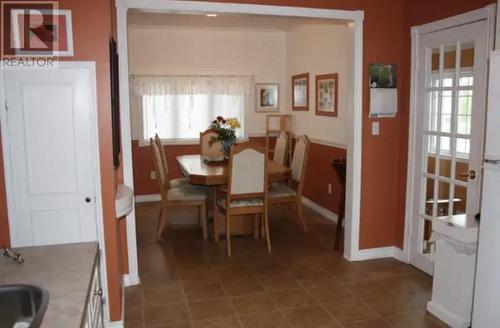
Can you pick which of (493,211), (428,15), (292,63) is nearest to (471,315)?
(493,211)

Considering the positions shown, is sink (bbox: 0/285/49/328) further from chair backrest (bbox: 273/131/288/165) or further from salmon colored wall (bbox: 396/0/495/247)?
chair backrest (bbox: 273/131/288/165)

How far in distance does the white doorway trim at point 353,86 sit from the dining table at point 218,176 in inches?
31.3

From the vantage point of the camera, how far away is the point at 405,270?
3816 millimetres

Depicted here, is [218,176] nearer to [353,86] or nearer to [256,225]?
[256,225]

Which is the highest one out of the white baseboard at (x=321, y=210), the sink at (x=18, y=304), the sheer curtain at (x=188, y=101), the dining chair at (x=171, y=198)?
the sheer curtain at (x=188, y=101)

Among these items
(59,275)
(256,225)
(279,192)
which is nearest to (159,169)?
(256,225)

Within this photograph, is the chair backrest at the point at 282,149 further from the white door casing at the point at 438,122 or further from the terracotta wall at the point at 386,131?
the white door casing at the point at 438,122

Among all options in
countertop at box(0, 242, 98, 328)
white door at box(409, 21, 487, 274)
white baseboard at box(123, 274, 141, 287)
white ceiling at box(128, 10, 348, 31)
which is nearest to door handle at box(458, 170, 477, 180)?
white door at box(409, 21, 487, 274)

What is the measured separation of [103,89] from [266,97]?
439cm

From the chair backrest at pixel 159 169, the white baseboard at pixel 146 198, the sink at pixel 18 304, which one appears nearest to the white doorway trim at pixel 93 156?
the sink at pixel 18 304

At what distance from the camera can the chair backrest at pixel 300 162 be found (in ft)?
15.5

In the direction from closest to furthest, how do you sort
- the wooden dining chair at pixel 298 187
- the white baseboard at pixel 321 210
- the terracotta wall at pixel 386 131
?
the terracotta wall at pixel 386 131, the wooden dining chair at pixel 298 187, the white baseboard at pixel 321 210

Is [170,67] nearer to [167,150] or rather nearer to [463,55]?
[167,150]

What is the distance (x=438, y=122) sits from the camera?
3.51 m
